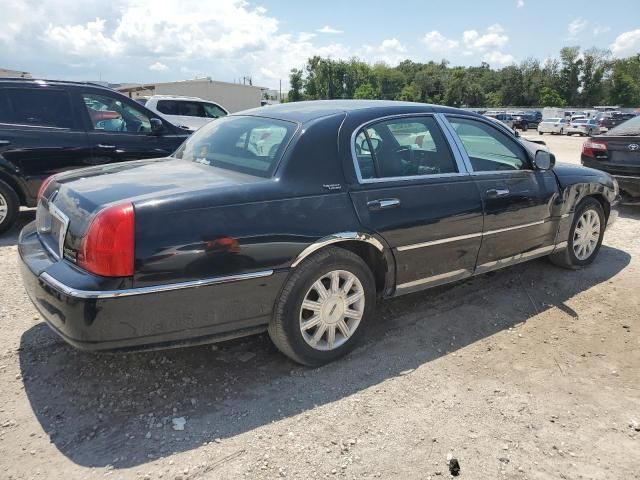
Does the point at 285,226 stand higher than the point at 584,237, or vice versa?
the point at 285,226

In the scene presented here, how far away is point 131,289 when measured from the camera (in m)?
2.57

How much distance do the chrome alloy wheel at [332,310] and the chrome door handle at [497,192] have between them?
4.59 feet

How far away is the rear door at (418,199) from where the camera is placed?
11.1 ft

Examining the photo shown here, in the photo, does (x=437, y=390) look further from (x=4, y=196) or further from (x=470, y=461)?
(x=4, y=196)

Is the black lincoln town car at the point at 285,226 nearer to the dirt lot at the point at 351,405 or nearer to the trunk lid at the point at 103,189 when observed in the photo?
the trunk lid at the point at 103,189

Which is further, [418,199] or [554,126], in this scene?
[554,126]

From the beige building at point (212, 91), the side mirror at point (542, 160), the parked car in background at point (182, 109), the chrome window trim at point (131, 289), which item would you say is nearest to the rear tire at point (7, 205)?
the chrome window trim at point (131, 289)

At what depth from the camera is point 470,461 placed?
8.37 ft

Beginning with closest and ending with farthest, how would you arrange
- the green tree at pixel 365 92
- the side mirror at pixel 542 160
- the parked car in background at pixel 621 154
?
the side mirror at pixel 542 160, the parked car in background at pixel 621 154, the green tree at pixel 365 92

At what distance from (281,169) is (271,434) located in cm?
148

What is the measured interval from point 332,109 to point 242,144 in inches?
26.2

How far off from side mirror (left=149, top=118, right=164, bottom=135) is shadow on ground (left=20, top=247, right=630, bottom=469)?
3766 millimetres

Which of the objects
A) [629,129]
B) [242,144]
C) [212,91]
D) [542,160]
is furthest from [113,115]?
[212,91]

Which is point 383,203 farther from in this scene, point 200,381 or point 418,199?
point 200,381
